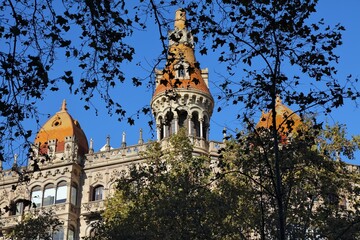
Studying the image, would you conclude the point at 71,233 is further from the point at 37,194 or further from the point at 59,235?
the point at 37,194

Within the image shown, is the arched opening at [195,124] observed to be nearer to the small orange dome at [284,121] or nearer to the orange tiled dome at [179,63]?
the orange tiled dome at [179,63]

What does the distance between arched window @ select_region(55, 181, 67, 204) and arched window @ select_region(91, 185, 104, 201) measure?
1.85 metres

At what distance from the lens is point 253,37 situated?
14.8 meters

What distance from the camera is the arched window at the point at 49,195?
1667 inches

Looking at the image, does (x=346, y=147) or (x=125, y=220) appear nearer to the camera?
(x=125, y=220)

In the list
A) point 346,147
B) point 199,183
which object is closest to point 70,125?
point 199,183

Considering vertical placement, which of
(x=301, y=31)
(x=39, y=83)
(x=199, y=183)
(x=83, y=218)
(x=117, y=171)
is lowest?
(x=39, y=83)

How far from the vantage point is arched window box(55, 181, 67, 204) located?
42.2 metres

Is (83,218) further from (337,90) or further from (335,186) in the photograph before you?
(337,90)

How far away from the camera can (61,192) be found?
42.5 meters

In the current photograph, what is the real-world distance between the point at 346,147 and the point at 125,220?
10771mm

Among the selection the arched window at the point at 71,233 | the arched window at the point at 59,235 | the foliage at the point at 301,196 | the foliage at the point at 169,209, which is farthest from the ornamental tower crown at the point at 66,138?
the foliage at the point at 301,196

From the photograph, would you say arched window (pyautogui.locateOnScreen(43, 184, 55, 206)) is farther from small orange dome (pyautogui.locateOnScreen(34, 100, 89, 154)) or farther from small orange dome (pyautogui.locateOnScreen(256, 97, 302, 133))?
small orange dome (pyautogui.locateOnScreen(256, 97, 302, 133))

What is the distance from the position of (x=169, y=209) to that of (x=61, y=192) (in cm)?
1769
